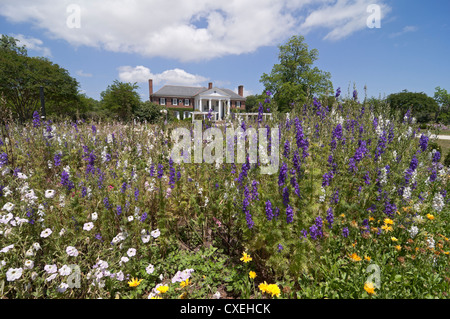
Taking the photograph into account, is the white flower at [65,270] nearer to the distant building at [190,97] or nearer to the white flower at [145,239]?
the white flower at [145,239]

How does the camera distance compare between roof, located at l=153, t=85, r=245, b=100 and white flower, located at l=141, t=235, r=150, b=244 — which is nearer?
white flower, located at l=141, t=235, r=150, b=244

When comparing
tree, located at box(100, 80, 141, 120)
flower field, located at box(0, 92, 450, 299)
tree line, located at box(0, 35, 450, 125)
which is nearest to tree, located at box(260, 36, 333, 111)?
tree line, located at box(0, 35, 450, 125)

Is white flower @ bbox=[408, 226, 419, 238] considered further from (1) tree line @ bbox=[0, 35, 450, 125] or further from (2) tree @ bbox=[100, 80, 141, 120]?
(2) tree @ bbox=[100, 80, 141, 120]

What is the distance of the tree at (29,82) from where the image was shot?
1766 cm

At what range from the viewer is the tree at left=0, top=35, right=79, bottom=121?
1766 centimetres

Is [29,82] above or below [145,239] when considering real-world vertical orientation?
above

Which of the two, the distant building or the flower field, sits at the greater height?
the distant building

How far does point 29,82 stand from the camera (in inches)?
728

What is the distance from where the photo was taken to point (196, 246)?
10.1 feet

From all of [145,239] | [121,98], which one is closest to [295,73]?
[121,98]

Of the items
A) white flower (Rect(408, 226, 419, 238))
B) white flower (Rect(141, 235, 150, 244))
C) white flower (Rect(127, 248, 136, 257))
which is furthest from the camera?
white flower (Rect(408, 226, 419, 238))

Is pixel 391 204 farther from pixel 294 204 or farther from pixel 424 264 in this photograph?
pixel 294 204

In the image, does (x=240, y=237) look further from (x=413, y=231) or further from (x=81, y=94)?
(x=81, y=94)
